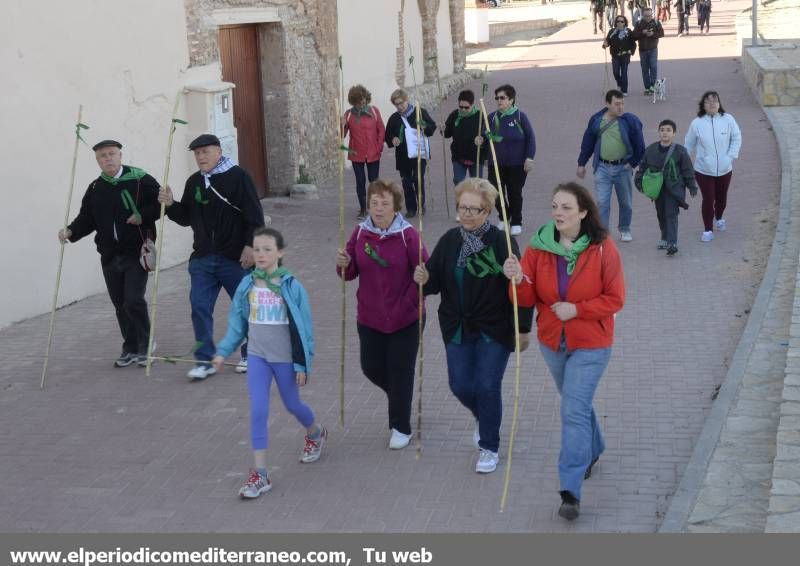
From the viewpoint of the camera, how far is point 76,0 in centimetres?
1149

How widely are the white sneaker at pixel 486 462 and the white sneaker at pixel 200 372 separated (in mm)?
2745

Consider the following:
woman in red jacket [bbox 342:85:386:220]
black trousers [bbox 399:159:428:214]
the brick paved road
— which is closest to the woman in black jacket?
black trousers [bbox 399:159:428:214]

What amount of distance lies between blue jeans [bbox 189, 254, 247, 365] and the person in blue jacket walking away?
4575mm

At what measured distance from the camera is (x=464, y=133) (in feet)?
45.6

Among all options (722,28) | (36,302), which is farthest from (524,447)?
(722,28)

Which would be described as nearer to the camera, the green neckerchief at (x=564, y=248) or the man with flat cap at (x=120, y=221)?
the green neckerchief at (x=564, y=248)

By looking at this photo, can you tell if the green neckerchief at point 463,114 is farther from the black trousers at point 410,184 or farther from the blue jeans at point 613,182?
A: the blue jeans at point 613,182

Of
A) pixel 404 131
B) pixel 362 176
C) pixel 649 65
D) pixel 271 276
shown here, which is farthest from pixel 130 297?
pixel 649 65

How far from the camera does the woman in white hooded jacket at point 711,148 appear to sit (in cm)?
1286

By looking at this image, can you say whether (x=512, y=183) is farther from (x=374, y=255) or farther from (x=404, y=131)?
(x=374, y=255)

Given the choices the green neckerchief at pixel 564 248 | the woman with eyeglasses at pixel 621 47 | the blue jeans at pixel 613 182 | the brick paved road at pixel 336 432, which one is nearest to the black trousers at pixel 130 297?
the brick paved road at pixel 336 432

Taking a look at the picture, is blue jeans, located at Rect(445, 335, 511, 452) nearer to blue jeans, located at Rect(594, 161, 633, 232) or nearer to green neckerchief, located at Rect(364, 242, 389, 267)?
green neckerchief, located at Rect(364, 242, 389, 267)

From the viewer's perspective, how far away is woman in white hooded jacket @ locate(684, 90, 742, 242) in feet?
42.2

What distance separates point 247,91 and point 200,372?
7.52m
